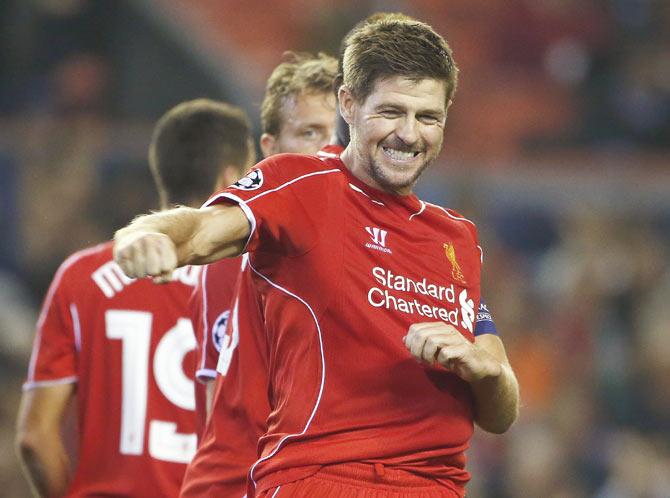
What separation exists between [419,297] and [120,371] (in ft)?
5.86

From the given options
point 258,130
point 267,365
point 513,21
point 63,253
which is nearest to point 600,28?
point 513,21

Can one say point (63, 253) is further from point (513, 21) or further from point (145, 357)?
point (513, 21)

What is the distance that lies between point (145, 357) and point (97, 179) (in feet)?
15.7

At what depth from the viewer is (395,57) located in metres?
3.39

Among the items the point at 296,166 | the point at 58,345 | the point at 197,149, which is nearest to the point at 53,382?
the point at 58,345

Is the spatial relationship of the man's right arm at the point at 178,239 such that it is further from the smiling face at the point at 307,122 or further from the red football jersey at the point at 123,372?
the red football jersey at the point at 123,372

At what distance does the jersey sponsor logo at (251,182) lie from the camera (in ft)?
10.6

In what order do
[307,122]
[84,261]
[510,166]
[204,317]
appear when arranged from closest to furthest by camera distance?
[204,317] < [307,122] < [84,261] < [510,166]

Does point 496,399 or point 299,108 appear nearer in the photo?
point 496,399

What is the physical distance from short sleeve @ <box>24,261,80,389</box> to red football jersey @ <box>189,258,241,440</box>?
0.75 meters

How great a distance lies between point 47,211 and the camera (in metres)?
8.95

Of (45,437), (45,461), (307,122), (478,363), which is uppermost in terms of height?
(307,122)

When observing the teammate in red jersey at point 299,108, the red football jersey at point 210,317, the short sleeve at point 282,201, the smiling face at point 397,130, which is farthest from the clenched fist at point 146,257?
the teammate in red jersey at point 299,108

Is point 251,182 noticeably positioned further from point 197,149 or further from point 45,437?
point 45,437
